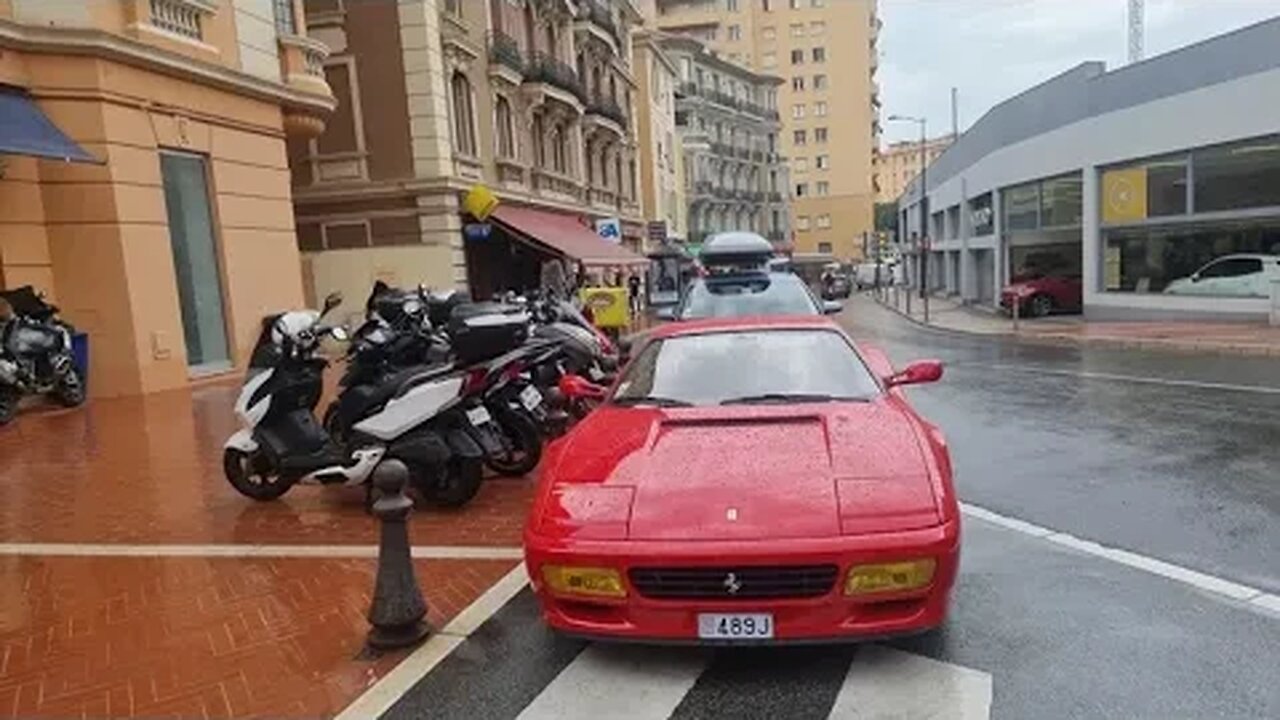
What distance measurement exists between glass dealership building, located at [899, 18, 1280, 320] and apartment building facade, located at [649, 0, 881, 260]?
58.2 meters

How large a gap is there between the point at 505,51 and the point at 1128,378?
18.1 meters

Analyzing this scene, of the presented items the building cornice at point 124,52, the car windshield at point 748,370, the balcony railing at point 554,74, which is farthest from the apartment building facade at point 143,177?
the balcony railing at point 554,74

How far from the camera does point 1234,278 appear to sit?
1902cm

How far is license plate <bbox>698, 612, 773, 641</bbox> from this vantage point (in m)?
3.36

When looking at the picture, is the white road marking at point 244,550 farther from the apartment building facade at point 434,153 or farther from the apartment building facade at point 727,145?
the apartment building facade at point 727,145

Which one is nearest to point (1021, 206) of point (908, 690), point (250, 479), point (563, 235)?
point (563, 235)

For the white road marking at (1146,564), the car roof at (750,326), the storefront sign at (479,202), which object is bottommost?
the white road marking at (1146,564)

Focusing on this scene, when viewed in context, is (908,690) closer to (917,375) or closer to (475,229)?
(917,375)

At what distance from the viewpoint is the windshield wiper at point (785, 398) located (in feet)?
14.9

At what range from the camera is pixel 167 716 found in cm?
343

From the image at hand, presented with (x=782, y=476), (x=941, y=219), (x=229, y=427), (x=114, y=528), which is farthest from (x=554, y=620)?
(x=941, y=219)

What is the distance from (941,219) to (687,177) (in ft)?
78.7

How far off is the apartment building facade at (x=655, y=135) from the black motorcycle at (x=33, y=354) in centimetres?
3260

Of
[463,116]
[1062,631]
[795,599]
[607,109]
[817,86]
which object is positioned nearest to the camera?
[795,599]
